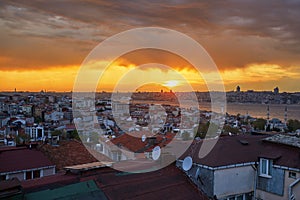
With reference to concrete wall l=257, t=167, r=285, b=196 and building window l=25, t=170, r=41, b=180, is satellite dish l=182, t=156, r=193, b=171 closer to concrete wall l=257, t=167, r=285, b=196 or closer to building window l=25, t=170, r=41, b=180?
concrete wall l=257, t=167, r=285, b=196

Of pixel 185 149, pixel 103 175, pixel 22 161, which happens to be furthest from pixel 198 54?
pixel 22 161

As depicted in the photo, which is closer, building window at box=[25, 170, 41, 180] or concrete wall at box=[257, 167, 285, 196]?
concrete wall at box=[257, 167, 285, 196]

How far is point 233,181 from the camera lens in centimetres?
884

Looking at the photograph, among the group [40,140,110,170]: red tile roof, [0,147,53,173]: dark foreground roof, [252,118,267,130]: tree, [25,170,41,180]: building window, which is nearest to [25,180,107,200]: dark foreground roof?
[0,147,53,173]: dark foreground roof

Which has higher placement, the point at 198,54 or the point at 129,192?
the point at 198,54

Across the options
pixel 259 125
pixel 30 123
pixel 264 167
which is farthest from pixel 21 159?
pixel 259 125

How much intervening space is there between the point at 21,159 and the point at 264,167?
33.7 feet

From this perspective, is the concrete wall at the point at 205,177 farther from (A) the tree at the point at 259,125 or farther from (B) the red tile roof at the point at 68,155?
(A) the tree at the point at 259,125

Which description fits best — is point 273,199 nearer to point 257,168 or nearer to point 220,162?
point 257,168

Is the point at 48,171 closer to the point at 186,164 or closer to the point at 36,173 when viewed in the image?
the point at 36,173

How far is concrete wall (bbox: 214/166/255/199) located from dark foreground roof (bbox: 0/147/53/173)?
27.2 feet

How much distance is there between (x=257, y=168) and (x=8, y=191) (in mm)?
7020

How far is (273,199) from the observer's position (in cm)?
905

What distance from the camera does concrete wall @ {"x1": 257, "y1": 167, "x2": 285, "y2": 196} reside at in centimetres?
882
